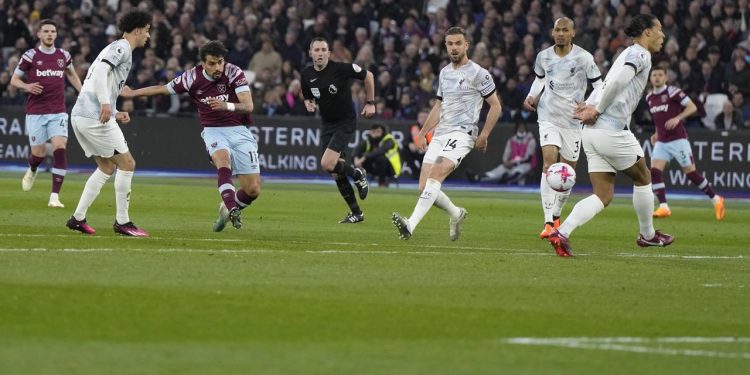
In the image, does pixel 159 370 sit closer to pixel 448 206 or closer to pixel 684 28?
pixel 448 206

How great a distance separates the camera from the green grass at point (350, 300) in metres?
7.55

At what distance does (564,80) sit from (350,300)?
7.73m

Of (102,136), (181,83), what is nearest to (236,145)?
(181,83)

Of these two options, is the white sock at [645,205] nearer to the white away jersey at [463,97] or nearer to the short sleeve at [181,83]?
the white away jersey at [463,97]

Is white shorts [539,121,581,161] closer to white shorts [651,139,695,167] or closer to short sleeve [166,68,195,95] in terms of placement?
short sleeve [166,68,195,95]

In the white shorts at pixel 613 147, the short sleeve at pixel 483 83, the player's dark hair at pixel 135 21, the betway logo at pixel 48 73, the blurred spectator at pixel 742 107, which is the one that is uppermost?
the player's dark hair at pixel 135 21

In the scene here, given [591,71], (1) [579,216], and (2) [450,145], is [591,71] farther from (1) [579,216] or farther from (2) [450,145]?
(1) [579,216]

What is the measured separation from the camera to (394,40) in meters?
34.8

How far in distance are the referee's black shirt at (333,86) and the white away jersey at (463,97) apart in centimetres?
307

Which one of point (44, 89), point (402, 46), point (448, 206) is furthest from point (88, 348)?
point (402, 46)

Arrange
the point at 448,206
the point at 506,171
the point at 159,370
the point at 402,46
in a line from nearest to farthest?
the point at 159,370
the point at 448,206
the point at 506,171
the point at 402,46

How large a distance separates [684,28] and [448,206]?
17.5m

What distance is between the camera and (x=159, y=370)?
7004 millimetres

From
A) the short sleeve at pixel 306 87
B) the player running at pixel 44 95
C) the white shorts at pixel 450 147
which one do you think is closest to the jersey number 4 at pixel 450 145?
the white shorts at pixel 450 147
